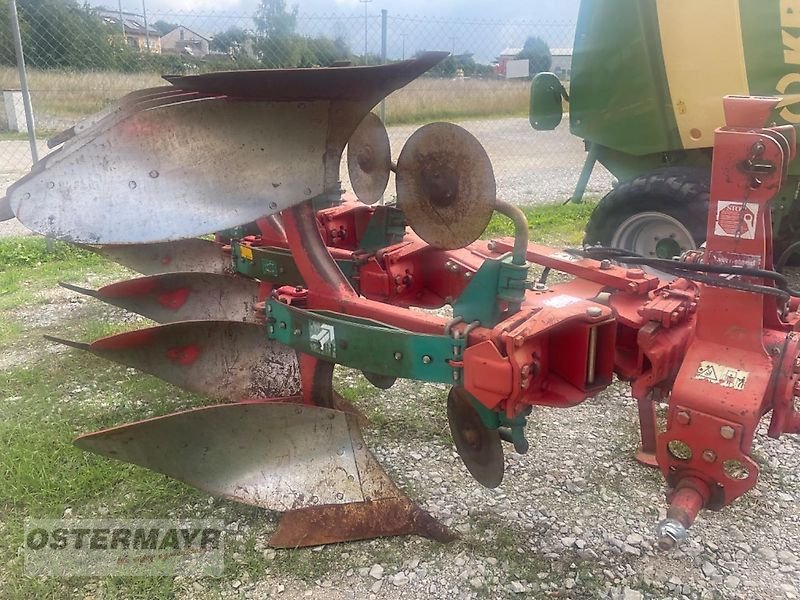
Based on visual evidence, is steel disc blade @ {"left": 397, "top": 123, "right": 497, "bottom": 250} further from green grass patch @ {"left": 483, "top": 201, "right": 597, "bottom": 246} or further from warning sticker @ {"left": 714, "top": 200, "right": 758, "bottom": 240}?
green grass patch @ {"left": 483, "top": 201, "right": 597, "bottom": 246}

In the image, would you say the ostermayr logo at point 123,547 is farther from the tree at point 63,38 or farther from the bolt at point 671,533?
the tree at point 63,38

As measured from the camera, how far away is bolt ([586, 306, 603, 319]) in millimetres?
2023

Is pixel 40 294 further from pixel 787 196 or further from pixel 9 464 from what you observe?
pixel 787 196

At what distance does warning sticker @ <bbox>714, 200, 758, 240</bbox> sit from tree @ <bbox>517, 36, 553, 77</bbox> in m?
7.82

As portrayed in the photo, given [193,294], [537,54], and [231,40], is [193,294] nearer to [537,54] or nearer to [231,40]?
[231,40]

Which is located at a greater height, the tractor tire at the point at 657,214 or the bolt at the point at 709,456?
the tractor tire at the point at 657,214

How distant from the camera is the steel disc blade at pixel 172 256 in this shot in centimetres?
411

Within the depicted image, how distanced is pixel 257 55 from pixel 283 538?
21.7 feet

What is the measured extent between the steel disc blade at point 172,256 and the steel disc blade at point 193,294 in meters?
0.36

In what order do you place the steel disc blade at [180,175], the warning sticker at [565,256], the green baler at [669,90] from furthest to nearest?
1. the green baler at [669,90]
2. the warning sticker at [565,256]
3. the steel disc blade at [180,175]

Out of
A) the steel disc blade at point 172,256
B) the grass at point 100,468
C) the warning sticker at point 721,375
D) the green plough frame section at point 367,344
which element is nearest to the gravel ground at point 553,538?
the grass at point 100,468

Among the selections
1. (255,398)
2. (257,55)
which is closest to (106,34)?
(257,55)

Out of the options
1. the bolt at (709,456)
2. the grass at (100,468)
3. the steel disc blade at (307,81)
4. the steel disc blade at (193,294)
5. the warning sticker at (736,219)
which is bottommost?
the grass at (100,468)

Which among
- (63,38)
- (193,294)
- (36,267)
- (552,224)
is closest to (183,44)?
(63,38)
